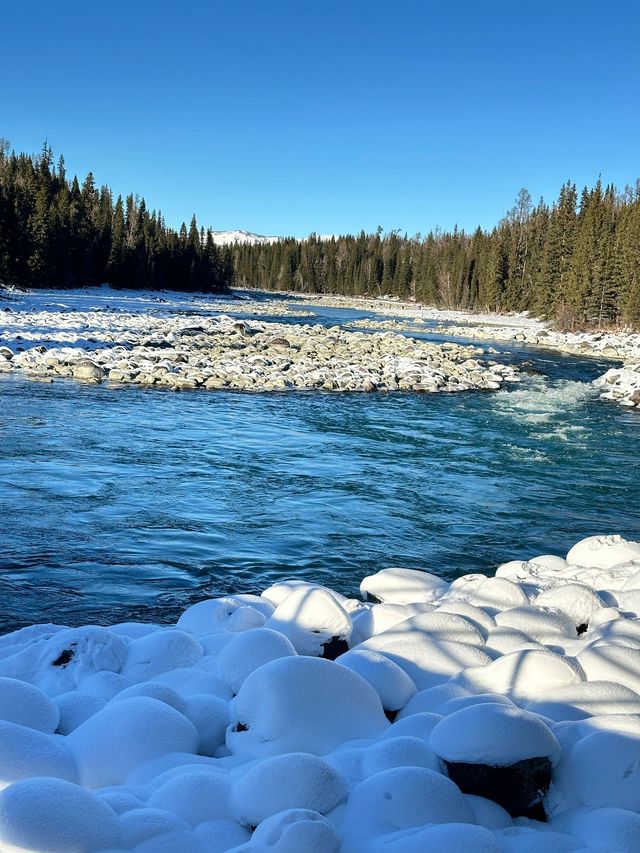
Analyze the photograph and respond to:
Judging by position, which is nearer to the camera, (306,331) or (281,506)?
(281,506)

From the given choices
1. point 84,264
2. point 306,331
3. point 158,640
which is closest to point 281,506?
point 158,640

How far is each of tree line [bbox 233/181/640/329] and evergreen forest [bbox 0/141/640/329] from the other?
0.10m

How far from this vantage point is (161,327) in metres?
28.1

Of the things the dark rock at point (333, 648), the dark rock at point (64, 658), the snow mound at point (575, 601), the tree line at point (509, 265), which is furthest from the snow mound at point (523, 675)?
the tree line at point (509, 265)

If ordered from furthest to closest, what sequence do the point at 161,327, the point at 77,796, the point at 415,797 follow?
the point at 161,327 → the point at 415,797 → the point at 77,796

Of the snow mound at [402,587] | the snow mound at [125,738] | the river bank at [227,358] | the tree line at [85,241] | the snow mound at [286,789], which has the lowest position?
the snow mound at [402,587]

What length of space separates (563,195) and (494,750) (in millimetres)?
57386

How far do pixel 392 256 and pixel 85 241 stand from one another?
55.7 metres

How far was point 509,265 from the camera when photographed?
212ft

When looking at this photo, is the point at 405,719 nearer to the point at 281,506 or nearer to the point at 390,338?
the point at 281,506

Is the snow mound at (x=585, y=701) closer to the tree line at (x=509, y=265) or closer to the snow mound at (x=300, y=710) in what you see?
the snow mound at (x=300, y=710)

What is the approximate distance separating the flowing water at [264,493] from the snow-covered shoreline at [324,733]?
1.39m

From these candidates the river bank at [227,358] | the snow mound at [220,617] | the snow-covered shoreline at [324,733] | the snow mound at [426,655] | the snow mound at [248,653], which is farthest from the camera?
the river bank at [227,358]

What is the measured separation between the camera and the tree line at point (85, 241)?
44.4 meters
